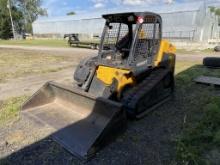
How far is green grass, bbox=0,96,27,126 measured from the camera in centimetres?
461

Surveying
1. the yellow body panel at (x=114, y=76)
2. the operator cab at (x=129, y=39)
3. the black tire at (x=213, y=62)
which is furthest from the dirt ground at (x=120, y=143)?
the black tire at (x=213, y=62)

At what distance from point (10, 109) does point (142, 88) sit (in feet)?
9.42

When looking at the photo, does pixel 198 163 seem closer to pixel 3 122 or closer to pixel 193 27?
pixel 3 122

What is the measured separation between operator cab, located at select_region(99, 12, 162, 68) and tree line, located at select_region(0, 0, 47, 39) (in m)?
45.9

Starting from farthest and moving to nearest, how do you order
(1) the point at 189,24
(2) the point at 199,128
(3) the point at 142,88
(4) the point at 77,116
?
(1) the point at 189,24 → (3) the point at 142,88 → (4) the point at 77,116 → (2) the point at 199,128

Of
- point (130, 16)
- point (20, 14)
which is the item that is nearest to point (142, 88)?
point (130, 16)

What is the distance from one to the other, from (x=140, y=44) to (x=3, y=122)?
10.3ft

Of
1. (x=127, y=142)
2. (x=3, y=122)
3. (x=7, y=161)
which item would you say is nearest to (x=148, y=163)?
(x=127, y=142)

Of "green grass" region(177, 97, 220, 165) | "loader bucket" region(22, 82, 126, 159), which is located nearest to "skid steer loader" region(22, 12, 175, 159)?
"loader bucket" region(22, 82, 126, 159)

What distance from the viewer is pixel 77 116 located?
14.2ft

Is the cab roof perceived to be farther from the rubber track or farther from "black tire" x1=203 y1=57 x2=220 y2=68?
"black tire" x1=203 y1=57 x2=220 y2=68

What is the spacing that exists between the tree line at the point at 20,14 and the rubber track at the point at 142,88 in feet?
154

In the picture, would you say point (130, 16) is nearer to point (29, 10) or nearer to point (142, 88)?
point (142, 88)

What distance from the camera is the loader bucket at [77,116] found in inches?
135
